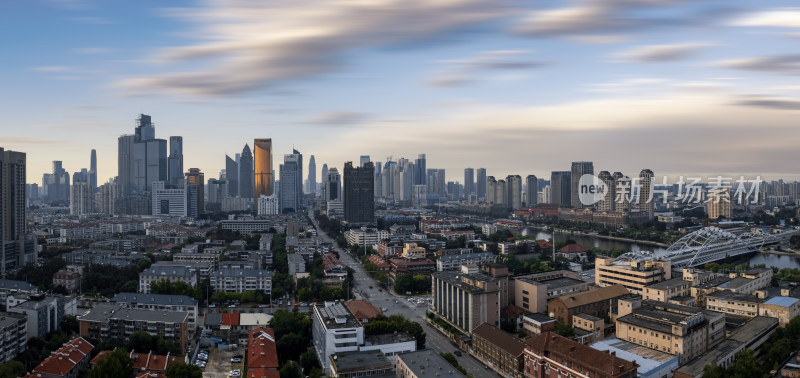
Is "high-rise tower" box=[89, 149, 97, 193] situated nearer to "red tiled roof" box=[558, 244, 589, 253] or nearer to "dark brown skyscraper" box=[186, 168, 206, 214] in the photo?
"dark brown skyscraper" box=[186, 168, 206, 214]

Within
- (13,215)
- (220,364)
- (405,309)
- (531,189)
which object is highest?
(531,189)

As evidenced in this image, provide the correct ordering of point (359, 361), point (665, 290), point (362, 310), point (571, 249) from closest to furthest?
point (359, 361)
point (362, 310)
point (665, 290)
point (571, 249)

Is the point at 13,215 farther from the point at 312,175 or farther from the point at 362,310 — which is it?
the point at 312,175

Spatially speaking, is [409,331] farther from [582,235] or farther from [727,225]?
[727,225]

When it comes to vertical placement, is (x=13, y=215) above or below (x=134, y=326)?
above

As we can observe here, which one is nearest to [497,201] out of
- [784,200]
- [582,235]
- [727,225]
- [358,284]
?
[582,235]

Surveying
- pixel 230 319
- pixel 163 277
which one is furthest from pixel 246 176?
pixel 230 319
